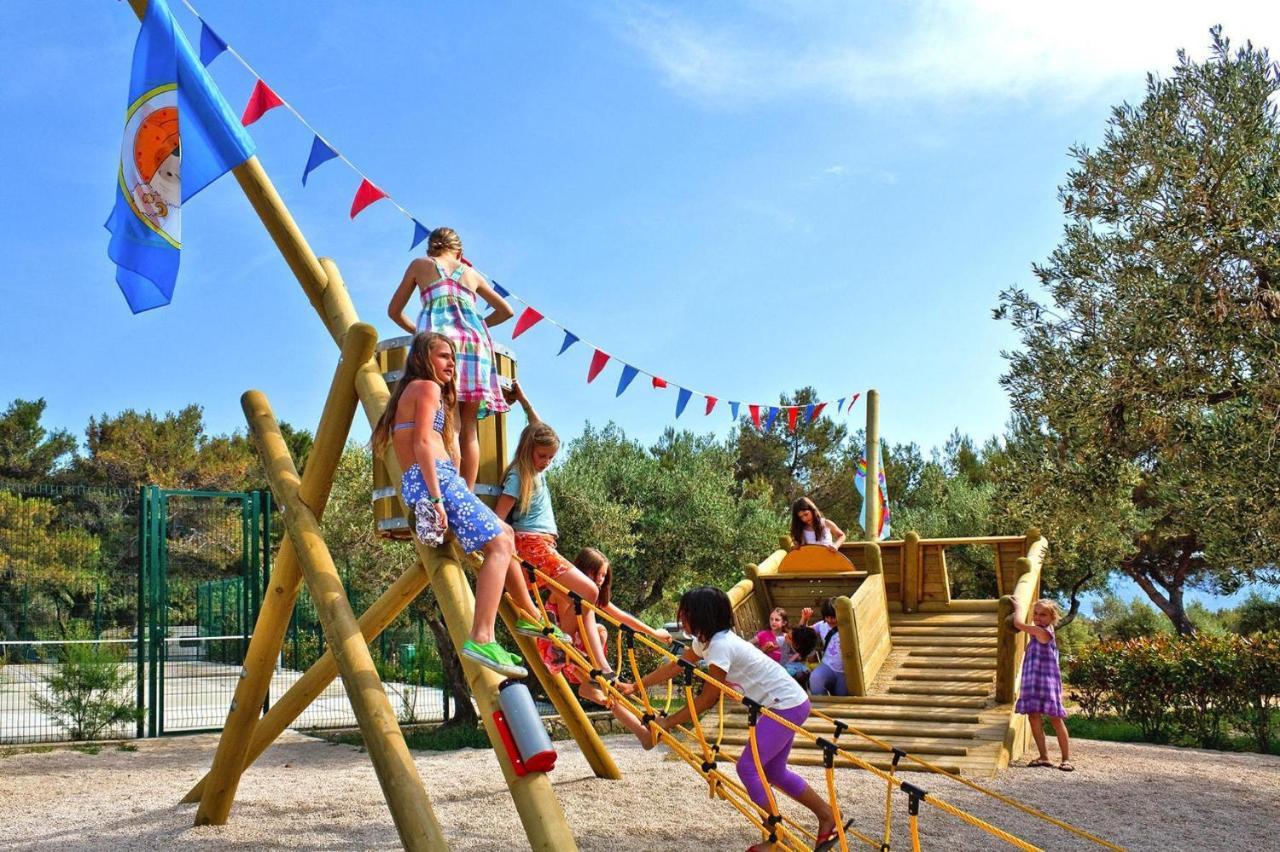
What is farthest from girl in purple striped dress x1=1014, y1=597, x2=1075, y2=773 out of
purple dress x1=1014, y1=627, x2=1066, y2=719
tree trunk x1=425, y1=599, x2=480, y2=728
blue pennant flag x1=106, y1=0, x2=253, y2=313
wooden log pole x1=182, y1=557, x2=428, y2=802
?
blue pennant flag x1=106, y1=0, x2=253, y2=313

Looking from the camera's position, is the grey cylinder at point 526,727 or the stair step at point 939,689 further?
the stair step at point 939,689

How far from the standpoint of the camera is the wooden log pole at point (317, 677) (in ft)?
20.4

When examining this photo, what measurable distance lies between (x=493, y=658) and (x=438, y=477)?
2.70 feet

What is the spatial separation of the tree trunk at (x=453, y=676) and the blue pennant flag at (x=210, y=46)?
7.45 metres

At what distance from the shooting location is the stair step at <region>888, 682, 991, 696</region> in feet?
31.0

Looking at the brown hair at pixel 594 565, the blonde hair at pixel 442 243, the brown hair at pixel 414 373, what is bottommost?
the brown hair at pixel 594 565

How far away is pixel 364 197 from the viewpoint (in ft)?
26.5

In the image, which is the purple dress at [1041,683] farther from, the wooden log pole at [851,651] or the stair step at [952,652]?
the stair step at [952,652]

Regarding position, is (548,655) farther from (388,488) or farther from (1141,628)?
(1141,628)

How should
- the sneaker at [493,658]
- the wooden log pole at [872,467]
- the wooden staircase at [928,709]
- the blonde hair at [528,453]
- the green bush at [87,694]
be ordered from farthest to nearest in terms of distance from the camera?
the wooden log pole at [872,467] < the green bush at [87,694] < the wooden staircase at [928,709] < the blonde hair at [528,453] < the sneaker at [493,658]

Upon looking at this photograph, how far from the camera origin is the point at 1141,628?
80.9 feet

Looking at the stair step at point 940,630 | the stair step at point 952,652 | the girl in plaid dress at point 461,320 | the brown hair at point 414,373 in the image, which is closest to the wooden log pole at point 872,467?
the stair step at point 940,630

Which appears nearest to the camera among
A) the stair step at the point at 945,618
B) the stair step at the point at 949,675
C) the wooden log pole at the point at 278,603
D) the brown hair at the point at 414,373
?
the brown hair at the point at 414,373

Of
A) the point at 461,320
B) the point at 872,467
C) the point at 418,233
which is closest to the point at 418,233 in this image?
the point at 418,233
